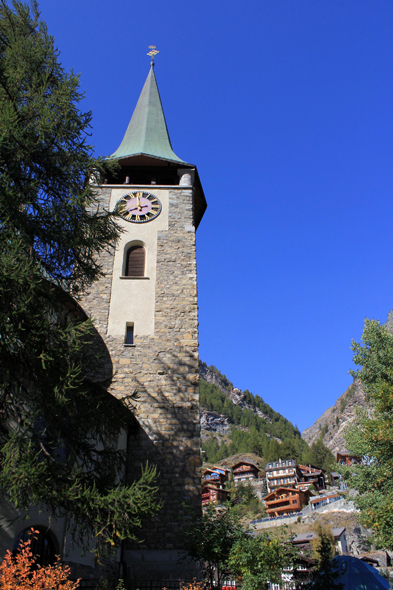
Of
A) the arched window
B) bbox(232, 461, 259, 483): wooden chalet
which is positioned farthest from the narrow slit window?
bbox(232, 461, 259, 483): wooden chalet

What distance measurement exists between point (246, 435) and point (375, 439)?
121369 mm

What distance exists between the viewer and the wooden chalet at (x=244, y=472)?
277ft

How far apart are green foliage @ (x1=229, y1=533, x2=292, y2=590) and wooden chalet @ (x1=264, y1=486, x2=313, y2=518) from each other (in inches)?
2116

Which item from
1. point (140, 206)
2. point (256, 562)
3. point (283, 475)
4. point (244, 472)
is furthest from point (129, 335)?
point (244, 472)

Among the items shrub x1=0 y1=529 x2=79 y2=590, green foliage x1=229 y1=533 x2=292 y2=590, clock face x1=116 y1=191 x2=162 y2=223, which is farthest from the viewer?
clock face x1=116 y1=191 x2=162 y2=223

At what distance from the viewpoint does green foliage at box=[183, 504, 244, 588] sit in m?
10.5

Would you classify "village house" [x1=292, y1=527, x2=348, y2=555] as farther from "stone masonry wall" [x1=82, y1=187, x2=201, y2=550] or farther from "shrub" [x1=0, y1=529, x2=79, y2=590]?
"shrub" [x1=0, y1=529, x2=79, y2=590]

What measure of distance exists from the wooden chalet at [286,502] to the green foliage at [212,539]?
52.7m

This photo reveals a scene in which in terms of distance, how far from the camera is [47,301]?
849 cm

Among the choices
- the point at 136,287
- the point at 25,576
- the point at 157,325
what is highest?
the point at 136,287

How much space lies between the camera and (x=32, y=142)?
28.7 feet

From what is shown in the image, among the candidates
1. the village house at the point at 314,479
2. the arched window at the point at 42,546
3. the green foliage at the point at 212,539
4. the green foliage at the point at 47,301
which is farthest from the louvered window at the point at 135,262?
the village house at the point at 314,479

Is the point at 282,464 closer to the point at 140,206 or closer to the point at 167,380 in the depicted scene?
the point at 140,206

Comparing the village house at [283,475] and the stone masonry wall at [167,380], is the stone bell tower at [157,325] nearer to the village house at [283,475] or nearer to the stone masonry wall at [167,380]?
the stone masonry wall at [167,380]
